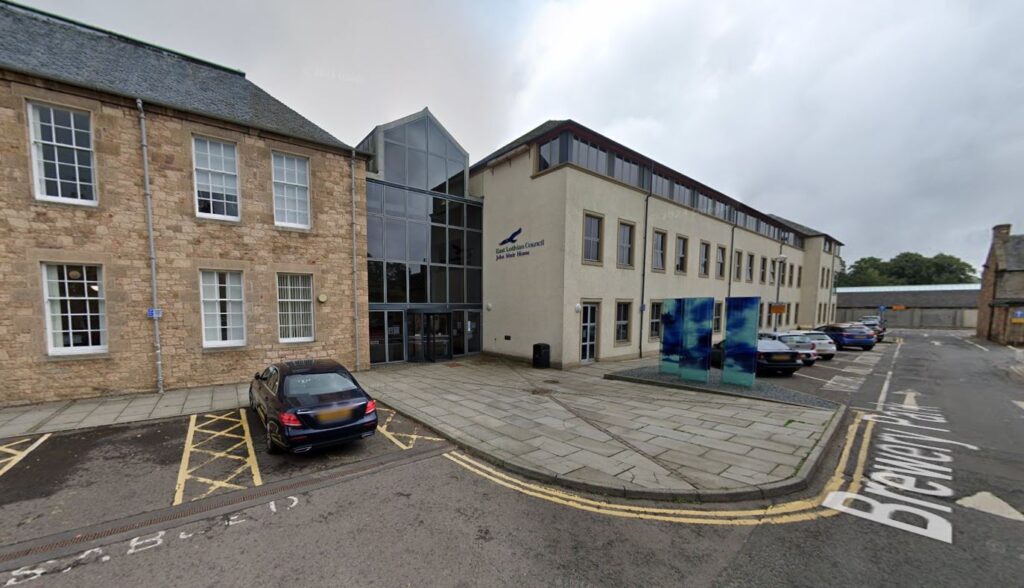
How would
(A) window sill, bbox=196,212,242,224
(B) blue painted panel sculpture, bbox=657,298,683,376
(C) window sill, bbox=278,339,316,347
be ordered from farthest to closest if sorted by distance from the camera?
(B) blue painted panel sculpture, bbox=657,298,683,376, (C) window sill, bbox=278,339,316,347, (A) window sill, bbox=196,212,242,224

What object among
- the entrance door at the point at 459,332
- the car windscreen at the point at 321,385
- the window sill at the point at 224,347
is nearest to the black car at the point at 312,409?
the car windscreen at the point at 321,385

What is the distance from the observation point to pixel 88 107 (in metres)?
9.03

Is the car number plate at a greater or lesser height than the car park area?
greater

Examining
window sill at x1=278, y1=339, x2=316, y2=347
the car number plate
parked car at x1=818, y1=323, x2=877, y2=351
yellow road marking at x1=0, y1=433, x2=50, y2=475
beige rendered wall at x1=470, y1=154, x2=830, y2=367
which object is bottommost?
parked car at x1=818, y1=323, x2=877, y2=351

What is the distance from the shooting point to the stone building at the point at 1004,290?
25.9 m

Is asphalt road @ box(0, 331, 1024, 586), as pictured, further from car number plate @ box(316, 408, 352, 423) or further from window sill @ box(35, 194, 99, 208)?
window sill @ box(35, 194, 99, 208)

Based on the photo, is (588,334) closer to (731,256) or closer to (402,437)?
(402,437)

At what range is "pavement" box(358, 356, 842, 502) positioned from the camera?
5.04 m

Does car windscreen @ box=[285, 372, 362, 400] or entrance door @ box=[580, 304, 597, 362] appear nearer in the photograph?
car windscreen @ box=[285, 372, 362, 400]

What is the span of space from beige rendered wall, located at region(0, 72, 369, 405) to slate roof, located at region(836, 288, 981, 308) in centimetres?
7441

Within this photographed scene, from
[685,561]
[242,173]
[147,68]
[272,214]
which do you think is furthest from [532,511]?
[147,68]

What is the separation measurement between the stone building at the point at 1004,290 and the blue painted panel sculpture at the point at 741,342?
106ft

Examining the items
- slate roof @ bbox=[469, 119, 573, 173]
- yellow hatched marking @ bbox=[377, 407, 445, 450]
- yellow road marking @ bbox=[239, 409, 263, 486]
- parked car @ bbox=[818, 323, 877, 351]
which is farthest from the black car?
parked car @ bbox=[818, 323, 877, 351]

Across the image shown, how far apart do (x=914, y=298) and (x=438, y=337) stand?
72815mm
